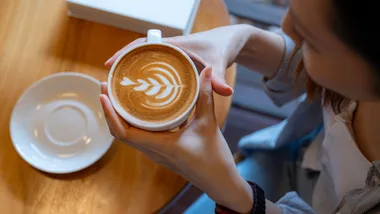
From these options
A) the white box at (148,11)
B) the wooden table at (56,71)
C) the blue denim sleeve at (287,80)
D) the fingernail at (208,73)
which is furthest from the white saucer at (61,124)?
the blue denim sleeve at (287,80)

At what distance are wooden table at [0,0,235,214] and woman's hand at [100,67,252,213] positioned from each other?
94 mm

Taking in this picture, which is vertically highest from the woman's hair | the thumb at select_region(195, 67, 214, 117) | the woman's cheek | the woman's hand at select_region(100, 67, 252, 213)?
the woman's hair

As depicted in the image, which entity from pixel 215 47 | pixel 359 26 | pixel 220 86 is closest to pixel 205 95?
pixel 220 86

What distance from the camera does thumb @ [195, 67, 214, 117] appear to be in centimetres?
67

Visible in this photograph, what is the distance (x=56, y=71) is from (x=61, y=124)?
0.33 ft

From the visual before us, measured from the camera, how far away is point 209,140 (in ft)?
2.31

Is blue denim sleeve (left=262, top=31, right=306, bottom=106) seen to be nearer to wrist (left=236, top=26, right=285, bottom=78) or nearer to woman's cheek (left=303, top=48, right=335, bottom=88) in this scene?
wrist (left=236, top=26, right=285, bottom=78)

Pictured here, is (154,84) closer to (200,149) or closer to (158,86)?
(158,86)

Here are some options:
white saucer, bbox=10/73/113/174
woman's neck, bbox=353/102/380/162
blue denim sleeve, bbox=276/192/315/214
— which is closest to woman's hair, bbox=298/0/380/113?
woman's neck, bbox=353/102/380/162

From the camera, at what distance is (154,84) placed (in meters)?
0.66

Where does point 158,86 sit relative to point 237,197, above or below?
above

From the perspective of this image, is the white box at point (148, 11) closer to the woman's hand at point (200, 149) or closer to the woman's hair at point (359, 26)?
the woman's hand at point (200, 149)

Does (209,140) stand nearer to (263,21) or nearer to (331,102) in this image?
(331,102)

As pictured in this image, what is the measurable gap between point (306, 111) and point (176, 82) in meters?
0.38
